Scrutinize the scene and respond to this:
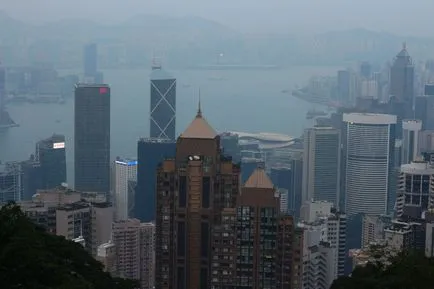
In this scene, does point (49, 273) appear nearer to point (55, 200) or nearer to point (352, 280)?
point (352, 280)

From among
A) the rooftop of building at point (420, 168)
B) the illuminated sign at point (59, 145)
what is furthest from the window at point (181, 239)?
the illuminated sign at point (59, 145)

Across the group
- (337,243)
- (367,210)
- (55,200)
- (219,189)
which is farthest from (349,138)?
(219,189)

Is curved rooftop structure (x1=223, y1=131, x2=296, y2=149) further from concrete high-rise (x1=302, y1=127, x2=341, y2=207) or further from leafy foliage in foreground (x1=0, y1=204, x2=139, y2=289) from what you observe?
leafy foliage in foreground (x1=0, y1=204, x2=139, y2=289)

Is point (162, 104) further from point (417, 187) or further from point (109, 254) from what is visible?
point (109, 254)

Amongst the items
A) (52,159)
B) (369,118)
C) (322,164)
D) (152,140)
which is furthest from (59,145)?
(369,118)

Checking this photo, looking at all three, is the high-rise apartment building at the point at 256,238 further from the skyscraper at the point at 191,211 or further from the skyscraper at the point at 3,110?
the skyscraper at the point at 3,110

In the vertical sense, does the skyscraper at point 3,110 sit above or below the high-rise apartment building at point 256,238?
above
